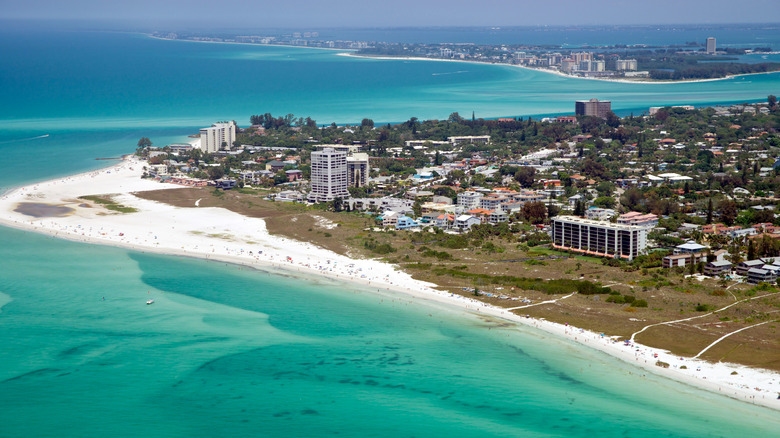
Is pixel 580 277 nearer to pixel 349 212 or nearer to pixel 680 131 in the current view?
pixel 349 212

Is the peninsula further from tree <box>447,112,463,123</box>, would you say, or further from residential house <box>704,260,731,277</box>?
tree <box>447,112,463,123</box>

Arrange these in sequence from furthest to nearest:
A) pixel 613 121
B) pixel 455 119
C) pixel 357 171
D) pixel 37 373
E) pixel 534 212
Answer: pixel 455 119 < pixel 613 121 < pixel 357 171 < pixel 534 212 < pixel 37 373

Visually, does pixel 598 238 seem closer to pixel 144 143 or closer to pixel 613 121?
pixel 613 121

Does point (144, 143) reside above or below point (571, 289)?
above

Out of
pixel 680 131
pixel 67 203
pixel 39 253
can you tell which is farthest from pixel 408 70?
pixel 39 253

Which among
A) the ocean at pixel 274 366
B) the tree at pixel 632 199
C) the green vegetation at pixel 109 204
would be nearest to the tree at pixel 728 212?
the tree at pixel 632 199

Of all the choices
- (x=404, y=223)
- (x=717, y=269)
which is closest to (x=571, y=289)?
(x=717, y=269)

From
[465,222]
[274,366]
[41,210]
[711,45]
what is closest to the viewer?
[274,366]
